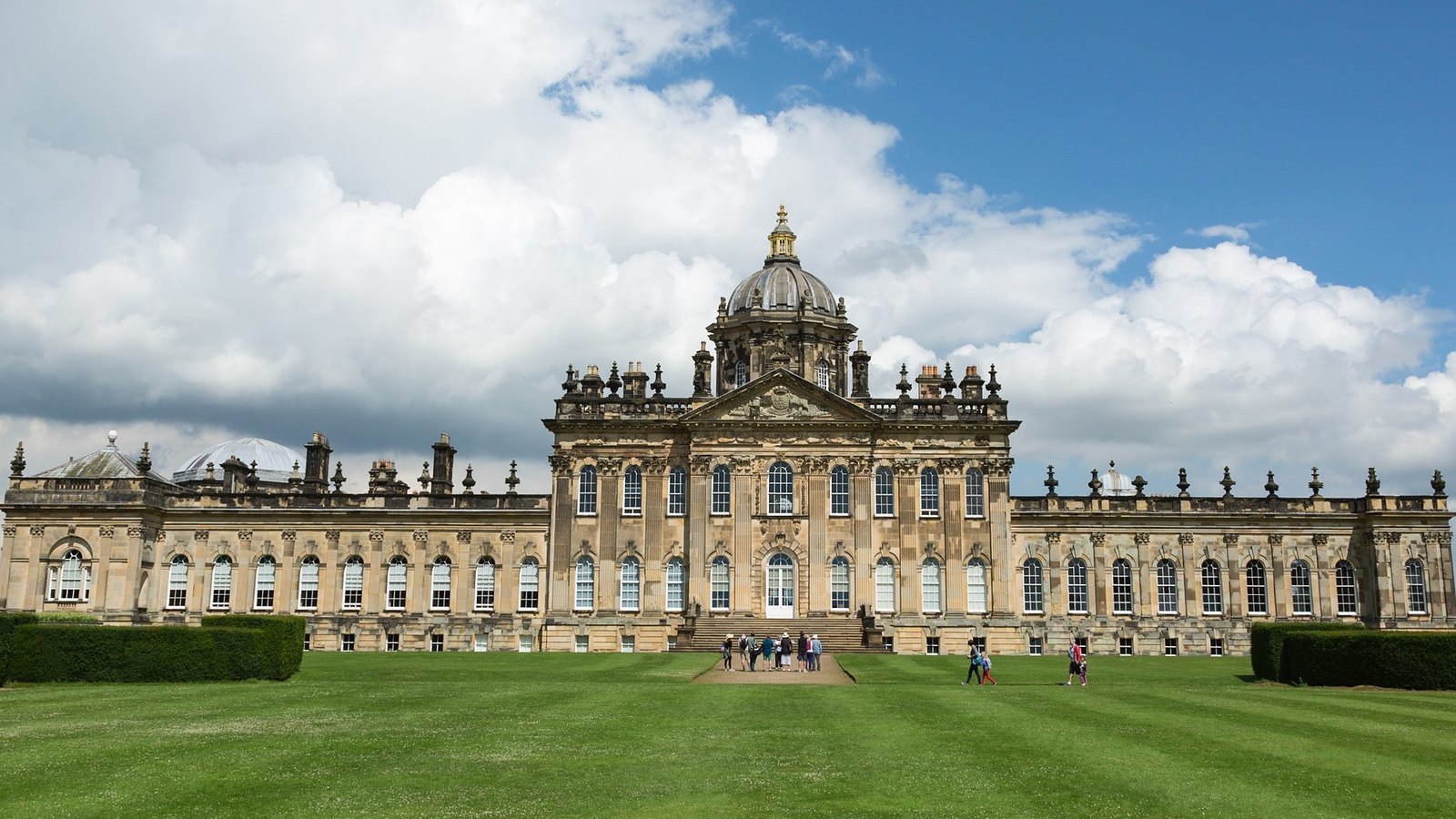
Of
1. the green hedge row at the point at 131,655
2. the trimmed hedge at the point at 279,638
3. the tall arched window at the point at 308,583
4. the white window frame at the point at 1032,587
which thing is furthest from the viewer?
the tall arched window at the point at 308,583

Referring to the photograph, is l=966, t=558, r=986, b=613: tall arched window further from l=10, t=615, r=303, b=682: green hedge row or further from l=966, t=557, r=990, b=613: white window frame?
l=10, t=615, r=303, b=682: green hedge row

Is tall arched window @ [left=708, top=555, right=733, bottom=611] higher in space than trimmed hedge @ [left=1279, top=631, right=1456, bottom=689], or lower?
higher

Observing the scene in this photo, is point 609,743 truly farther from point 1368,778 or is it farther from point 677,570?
point 677,570

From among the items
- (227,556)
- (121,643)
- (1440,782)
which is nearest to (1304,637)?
(1440,782)

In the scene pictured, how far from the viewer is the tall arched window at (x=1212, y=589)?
57.2 metres

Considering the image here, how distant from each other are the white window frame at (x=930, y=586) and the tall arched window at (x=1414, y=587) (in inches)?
848

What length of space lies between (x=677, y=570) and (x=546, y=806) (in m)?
40.9

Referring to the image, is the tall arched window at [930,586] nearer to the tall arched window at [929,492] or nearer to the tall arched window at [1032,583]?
the tall arched window at [929,492]

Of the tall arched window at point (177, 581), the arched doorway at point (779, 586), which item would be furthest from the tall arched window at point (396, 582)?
the arched doorway at point (779, 586)

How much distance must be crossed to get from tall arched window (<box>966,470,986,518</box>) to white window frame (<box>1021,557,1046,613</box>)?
4053 mm

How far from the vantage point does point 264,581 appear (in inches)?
2335

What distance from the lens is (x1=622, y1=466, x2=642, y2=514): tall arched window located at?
56312mm

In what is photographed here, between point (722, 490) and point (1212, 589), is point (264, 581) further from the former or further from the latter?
point (1212, 589)

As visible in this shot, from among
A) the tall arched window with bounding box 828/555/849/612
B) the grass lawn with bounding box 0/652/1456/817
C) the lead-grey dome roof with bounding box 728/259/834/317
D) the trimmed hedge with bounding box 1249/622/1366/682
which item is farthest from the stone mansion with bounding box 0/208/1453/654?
the grass lawn with bounding box 0/652/1456/817
